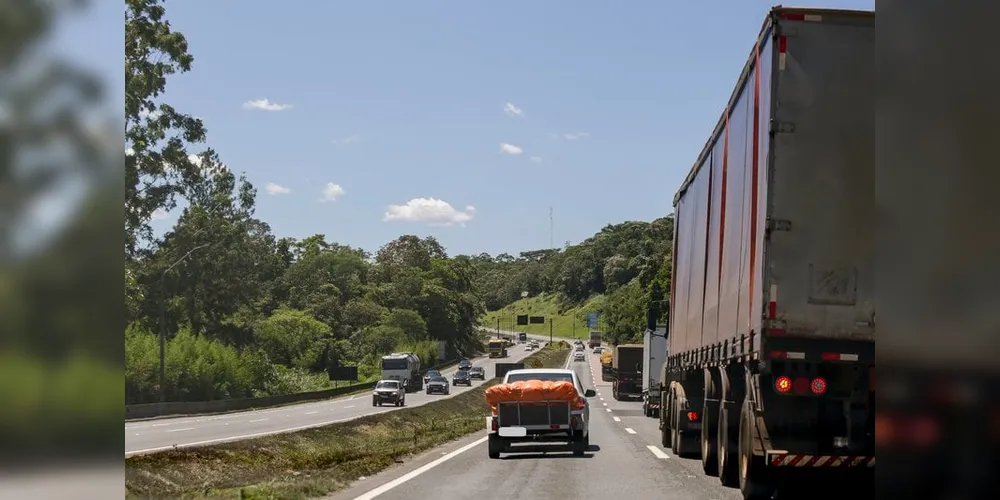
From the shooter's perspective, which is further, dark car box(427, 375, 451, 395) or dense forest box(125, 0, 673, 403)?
Result: dark car box(427, 375, 451, 395)

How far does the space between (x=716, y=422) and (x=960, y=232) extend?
11334 mm

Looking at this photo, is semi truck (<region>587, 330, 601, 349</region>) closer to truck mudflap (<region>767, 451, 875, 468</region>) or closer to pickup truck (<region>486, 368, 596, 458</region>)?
pickup truck (<region>486, 368, 596, 458</region>)

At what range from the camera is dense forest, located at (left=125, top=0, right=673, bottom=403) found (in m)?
58.8

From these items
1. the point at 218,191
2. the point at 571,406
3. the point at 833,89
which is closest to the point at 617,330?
the point at 218,191

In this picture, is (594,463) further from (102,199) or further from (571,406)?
(102,199)

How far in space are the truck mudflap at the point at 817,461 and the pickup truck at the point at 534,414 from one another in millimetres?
9135

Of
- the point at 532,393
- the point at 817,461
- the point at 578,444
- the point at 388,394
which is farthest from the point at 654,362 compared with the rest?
the point at 388,394

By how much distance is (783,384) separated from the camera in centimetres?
1094

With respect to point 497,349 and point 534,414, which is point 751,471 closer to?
point 534,414

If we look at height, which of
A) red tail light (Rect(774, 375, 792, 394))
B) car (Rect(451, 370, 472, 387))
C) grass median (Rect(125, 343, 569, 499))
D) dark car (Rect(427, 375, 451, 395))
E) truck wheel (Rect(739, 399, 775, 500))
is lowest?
car (Rect(451, 370, 472, 387))

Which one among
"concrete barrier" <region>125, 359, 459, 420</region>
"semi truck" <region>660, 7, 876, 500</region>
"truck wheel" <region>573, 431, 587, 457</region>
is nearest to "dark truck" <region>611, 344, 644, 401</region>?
"concrete barrier" <region>125, 359, 459, 420</region>

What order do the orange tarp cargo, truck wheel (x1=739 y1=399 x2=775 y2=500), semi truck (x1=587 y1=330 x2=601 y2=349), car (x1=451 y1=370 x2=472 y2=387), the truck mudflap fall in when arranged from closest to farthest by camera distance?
the truck mudflap, truck wheel (x1=739 y1=399 x2=775 y2=500), the orange tarp cargo, car (x1=451 y1=370 x2=472 y2=387), semi truck (x1=587 y1=330 x2=601 y2=349)

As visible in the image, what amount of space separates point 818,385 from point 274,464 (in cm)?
1447

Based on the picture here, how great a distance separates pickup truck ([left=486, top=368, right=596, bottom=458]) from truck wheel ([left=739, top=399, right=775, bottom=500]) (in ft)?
26.2
